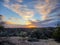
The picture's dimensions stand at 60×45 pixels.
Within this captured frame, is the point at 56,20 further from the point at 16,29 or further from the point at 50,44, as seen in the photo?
the point at 16,29

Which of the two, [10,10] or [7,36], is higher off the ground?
[10,10]

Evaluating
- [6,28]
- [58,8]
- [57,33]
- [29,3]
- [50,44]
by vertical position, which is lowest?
[50,44]

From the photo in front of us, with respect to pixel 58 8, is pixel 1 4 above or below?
above

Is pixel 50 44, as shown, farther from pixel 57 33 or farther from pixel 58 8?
pixel 58 8

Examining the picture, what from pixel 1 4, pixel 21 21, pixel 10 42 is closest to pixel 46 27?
pixel 21 21

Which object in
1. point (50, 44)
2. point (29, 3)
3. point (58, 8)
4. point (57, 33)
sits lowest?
point (50, 44)

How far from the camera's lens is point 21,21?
1635mm

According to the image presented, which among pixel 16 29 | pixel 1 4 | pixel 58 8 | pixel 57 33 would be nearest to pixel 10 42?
pixel 16 29

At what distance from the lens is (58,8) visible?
1.63m

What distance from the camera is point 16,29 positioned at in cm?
163

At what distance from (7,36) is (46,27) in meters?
0.58

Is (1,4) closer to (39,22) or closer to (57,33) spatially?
(39,22)

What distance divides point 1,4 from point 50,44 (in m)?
0.91

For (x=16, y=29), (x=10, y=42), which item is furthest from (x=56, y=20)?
(x=10, y=42)
